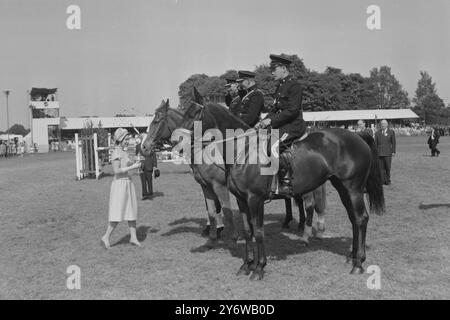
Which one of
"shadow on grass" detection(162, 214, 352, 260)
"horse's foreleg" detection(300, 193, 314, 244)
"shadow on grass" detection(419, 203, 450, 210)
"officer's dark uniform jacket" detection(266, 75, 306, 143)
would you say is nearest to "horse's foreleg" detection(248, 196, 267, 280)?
"shadow on grass" detection(162, 214, 352, 260)

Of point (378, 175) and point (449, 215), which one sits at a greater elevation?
point (378, 175)

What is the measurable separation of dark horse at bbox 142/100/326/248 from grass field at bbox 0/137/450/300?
41cm

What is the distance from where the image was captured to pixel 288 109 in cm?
725

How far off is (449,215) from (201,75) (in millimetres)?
93792

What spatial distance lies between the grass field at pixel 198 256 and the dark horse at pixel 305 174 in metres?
0.46

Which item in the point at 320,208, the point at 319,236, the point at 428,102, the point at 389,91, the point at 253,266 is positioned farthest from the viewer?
the point at 389,91

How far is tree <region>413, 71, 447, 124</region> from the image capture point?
111250 millimetres

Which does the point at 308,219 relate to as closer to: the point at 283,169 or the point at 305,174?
the point at 305,174

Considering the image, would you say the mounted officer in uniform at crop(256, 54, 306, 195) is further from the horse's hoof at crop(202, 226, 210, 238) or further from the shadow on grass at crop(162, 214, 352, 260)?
the horse's hoof at crop(202, 226, 210, 238)

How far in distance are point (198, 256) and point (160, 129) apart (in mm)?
2506

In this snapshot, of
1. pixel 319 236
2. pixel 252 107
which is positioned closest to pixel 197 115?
pixel 252 107
